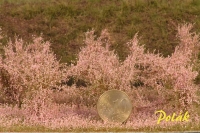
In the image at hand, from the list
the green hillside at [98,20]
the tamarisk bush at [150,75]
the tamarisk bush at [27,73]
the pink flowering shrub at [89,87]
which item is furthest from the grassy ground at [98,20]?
the tamarisk bush at [150,75]

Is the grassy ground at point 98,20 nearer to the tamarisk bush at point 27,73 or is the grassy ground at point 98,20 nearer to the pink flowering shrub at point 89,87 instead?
the tamarisk bush at point 27,73

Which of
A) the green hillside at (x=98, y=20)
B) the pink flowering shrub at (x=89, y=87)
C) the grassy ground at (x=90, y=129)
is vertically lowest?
the grassy ground at (x=90, y=129)

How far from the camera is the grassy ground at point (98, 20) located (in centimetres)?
2938

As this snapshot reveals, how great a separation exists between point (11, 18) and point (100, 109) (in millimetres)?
14927

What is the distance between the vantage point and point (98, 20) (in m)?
30.9

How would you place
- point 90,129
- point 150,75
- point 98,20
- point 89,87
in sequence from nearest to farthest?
1. point 90,129
2. point 89,87
3. point 150,75
4. point 98,20


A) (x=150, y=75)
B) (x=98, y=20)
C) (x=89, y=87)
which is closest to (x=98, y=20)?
(x=98, y=20)

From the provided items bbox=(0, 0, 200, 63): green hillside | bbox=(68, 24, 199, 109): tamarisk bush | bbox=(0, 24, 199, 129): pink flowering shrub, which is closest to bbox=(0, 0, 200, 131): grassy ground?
bbox=(0, 0, 200, 63): green hillside

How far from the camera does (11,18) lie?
102 ft

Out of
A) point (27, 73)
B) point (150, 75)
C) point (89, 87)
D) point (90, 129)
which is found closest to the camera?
point (90, 129)

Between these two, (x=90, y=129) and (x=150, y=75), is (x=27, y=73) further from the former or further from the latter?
(x=150, y=75)

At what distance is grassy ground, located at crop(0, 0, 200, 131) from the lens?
29.4 metres

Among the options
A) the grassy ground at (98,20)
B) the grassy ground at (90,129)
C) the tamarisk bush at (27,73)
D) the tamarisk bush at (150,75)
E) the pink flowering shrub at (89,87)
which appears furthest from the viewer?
the grassy ground at (98,20)

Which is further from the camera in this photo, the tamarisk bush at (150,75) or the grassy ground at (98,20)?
the grassy ground at (98,20)
